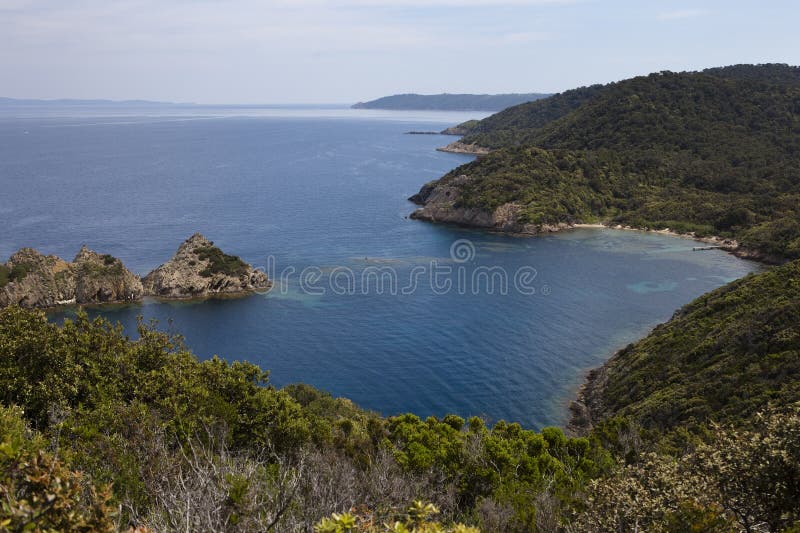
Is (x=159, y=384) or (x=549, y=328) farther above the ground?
(x=159, y=384)

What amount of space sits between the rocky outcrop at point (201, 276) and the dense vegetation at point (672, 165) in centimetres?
5308

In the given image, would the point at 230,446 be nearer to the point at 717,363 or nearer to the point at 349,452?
the point at 349,452

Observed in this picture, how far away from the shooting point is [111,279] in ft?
233

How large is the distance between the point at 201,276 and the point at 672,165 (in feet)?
346

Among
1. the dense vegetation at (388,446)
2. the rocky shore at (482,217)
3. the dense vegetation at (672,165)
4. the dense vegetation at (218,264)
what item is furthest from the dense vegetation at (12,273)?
the dense vegetation at (672,165)

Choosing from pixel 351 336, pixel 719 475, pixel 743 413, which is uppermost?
pixel 719 475

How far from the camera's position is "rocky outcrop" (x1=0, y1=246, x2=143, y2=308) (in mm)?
68250

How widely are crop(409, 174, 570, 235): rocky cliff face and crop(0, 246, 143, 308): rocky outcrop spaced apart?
→ 60.3 meters

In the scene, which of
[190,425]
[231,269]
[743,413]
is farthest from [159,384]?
[231,269]

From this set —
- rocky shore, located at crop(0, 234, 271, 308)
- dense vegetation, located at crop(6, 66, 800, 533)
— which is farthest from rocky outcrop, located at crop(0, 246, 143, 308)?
dense vegetation, located at crop(6, 66, 800, 533)

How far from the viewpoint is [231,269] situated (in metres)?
77.3

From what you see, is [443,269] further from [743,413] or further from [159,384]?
[159,384]

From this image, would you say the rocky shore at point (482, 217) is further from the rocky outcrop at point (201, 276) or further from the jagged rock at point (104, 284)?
the jagged rock at point (104, 284)

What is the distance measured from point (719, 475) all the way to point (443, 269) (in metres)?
70.0
